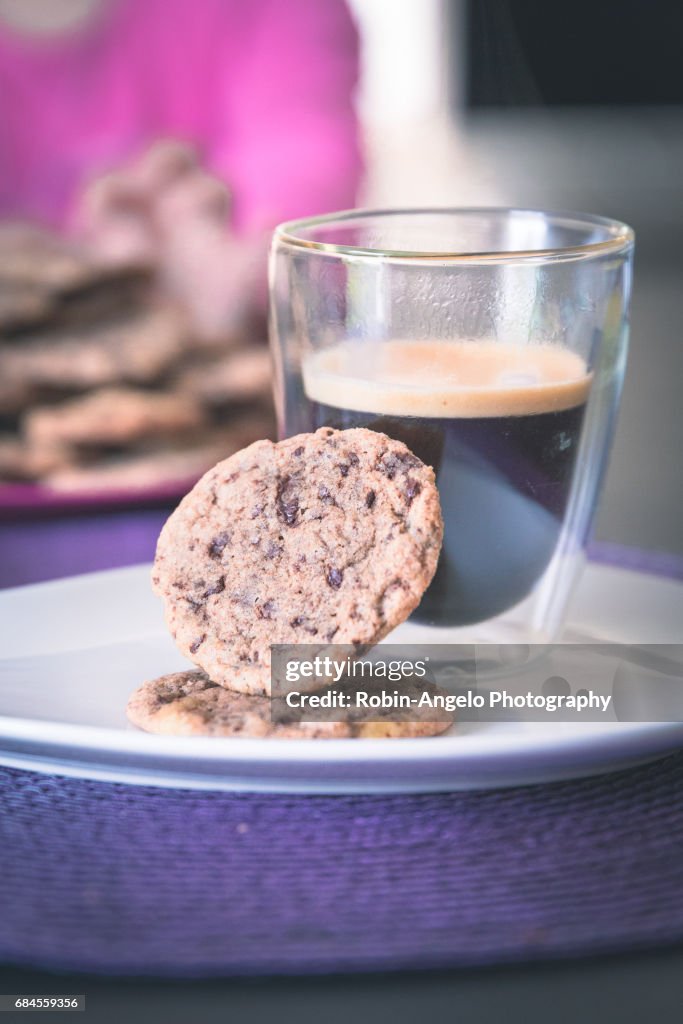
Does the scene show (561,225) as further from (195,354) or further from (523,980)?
(195,354)

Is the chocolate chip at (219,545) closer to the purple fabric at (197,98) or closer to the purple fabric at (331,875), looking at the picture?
the purple fabric at (331,875)

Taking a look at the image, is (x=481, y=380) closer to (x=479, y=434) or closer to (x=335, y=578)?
(x=479, y=434)

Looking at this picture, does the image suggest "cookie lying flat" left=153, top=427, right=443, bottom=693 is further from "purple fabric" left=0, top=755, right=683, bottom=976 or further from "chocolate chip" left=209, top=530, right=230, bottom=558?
"purple fabric" left=0, top=755, right=683, bottom=976

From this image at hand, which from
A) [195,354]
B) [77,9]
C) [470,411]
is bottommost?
[195,354]

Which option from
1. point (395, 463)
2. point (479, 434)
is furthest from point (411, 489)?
point (479, 434)

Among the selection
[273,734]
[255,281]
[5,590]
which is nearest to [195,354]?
[255,281]

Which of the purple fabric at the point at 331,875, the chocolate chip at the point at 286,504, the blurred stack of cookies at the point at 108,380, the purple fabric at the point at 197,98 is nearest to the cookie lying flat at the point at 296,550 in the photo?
the chocolate chip at the point at 286,504
